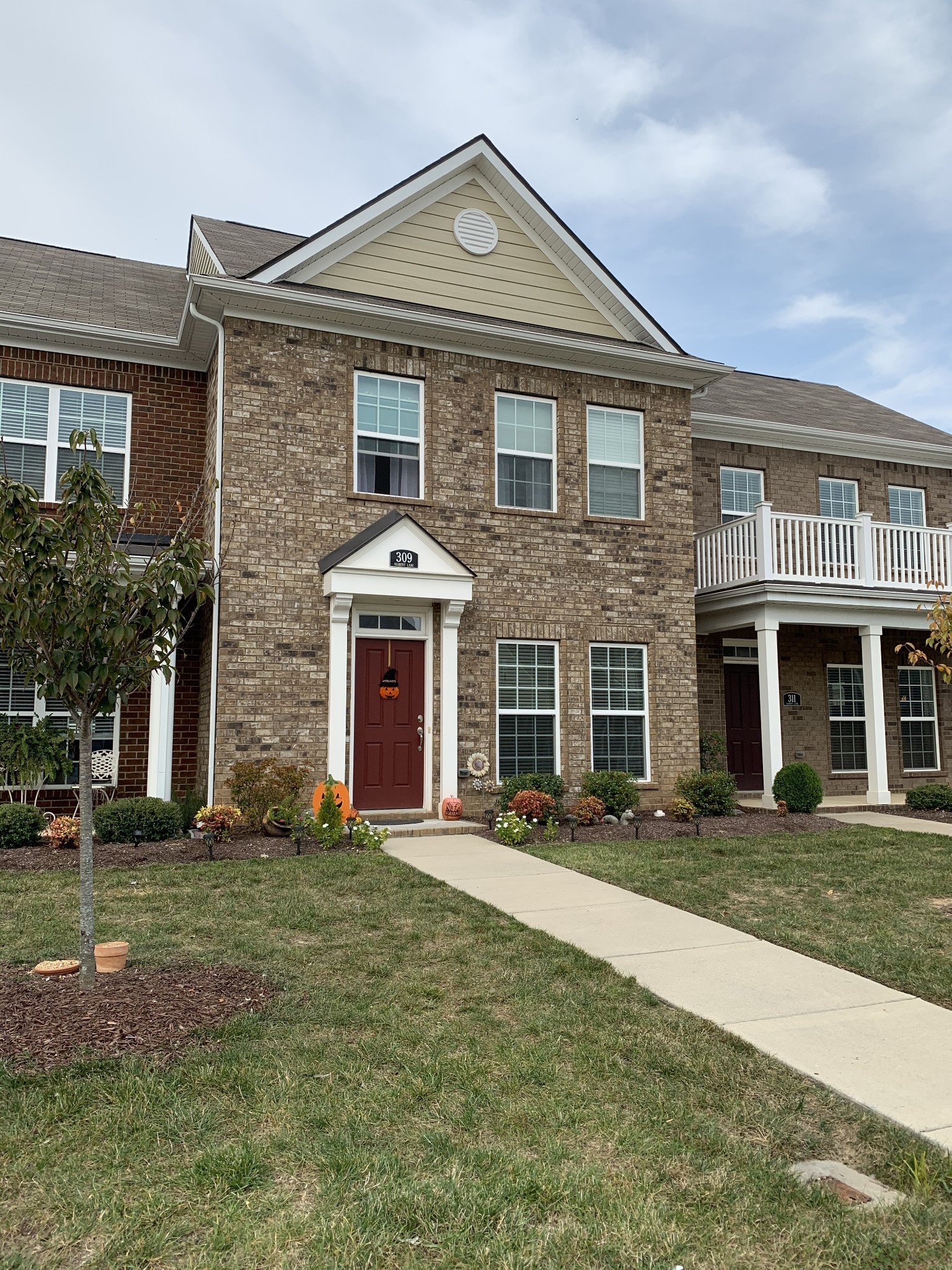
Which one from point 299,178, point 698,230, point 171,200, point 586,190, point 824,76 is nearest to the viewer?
point 824,76

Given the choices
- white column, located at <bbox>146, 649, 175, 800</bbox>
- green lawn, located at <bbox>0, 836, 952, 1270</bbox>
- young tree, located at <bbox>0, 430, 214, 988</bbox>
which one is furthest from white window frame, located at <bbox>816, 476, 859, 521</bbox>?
young tree, located at <bbox>0, 430, 214, 988</bbox>

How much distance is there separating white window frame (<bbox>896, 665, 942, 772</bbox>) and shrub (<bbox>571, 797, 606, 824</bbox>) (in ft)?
26.2

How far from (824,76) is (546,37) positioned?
13.2 ft

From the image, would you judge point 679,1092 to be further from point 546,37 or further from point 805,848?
point 546,37

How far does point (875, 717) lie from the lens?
48.3 feet

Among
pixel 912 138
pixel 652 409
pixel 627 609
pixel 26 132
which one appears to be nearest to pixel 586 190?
pixel 912 138

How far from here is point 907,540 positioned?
15.6 m

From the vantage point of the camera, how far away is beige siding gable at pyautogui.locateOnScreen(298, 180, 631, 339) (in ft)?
42.4

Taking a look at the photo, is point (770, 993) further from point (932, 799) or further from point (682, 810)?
point (932, 799)

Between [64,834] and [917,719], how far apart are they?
14.9m

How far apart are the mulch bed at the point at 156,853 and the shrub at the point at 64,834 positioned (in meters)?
0.10

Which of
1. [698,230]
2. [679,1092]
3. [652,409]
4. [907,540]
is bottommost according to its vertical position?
[679,1092]

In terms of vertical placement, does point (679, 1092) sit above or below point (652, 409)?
below

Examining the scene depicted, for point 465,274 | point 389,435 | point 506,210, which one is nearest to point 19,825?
point 389,435
